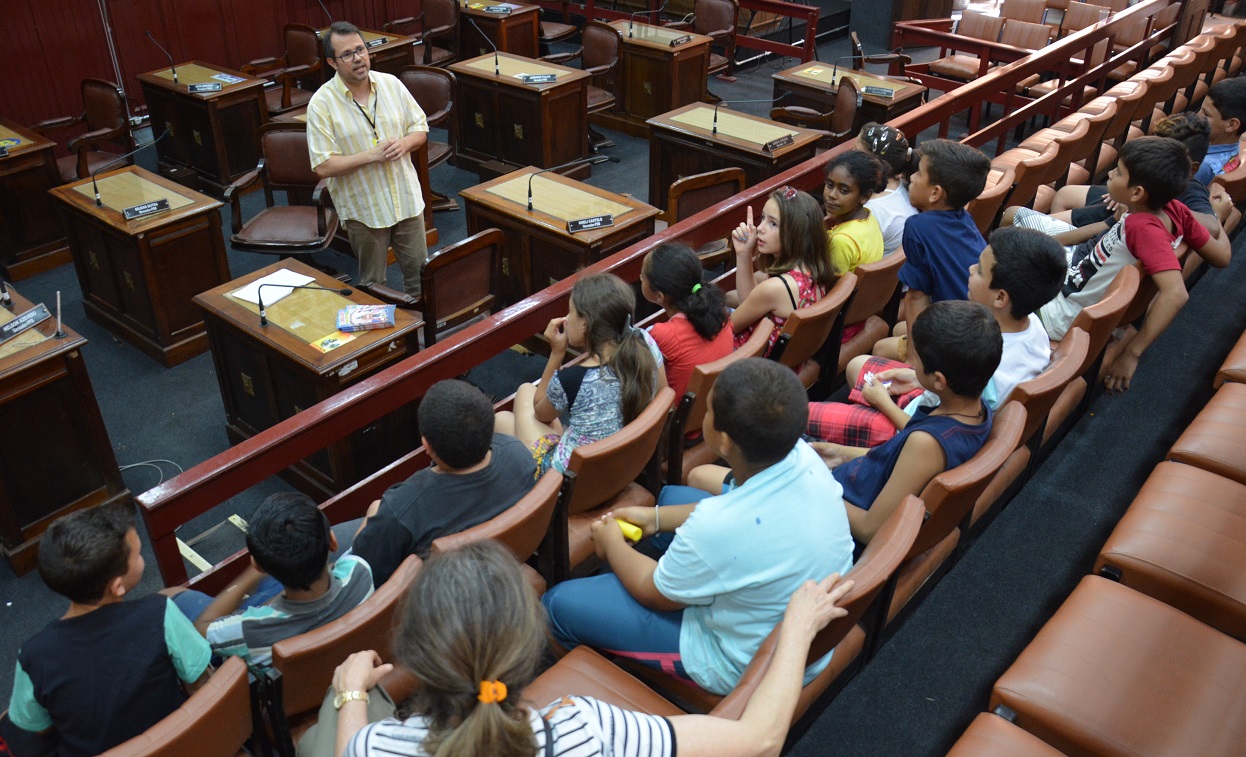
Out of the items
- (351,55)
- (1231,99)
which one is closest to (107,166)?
(351,55)

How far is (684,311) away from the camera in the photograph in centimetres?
277

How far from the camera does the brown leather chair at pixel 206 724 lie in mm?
1490

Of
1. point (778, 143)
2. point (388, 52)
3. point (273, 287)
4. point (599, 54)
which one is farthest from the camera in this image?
point (388, 52)

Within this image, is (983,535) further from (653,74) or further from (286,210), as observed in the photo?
(653,74)

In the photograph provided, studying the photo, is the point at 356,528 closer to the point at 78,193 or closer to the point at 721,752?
the point at 721,752

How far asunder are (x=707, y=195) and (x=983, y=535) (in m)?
2.15

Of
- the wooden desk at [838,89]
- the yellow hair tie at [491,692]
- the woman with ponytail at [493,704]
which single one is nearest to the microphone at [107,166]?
the woman with ponytail at [493,704]

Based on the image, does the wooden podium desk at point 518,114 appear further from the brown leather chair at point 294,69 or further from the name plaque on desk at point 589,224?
the name plaque on desk at point 589,224

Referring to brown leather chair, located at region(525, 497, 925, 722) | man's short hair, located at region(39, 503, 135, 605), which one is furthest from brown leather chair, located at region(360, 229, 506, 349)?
brown leather chair, located at region(525, 497, 925, 722)

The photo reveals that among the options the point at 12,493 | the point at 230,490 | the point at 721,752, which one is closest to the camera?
the point at 721,752

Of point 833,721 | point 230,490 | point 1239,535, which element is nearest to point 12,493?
point 230,490

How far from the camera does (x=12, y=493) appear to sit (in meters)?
3.16

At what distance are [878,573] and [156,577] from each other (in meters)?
2.56

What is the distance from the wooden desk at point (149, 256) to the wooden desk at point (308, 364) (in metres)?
0.80
